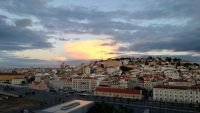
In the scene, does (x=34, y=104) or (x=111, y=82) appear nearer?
(x=34, y=104)

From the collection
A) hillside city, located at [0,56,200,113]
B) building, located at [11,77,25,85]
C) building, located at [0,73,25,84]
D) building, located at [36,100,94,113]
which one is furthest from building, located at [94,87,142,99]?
building, located at [0,73,25,84]

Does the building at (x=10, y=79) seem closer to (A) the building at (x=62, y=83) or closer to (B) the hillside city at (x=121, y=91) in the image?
(B) the hillside city at (x=121, y=91)

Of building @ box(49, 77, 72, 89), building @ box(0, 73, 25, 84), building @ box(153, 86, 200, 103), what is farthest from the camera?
building @ box(0, 73, 25, 84)

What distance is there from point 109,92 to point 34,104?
17382 millimetres

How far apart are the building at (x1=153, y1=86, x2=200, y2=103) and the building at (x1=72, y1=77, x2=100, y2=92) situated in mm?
17508

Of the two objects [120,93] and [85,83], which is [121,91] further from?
[85,83]

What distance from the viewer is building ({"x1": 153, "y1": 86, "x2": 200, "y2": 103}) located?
45.4 m

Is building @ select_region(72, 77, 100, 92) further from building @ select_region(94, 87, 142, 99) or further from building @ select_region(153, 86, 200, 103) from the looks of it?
building @ select_region(153, 86, 200, 103)

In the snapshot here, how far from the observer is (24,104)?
1522 inches

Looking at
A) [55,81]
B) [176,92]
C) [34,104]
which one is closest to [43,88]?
[55,81]

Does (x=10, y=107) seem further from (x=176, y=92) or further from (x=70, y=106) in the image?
(x=176, y=92)

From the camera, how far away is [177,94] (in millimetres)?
47562

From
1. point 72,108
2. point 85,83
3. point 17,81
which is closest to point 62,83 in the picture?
point 85,83

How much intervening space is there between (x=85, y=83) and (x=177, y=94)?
922 inches
